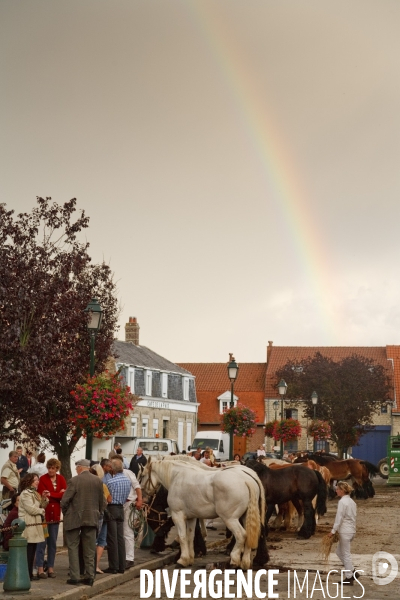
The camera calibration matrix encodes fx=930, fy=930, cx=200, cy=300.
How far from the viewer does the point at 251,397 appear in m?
86.0

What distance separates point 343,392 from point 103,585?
178 ft

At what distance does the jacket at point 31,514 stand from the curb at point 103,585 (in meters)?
1.03

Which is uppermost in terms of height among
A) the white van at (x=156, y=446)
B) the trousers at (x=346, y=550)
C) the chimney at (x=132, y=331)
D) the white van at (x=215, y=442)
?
the chimney at (x=132, y=331)

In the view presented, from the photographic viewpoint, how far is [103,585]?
14.5 meters

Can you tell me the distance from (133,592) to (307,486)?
830cm

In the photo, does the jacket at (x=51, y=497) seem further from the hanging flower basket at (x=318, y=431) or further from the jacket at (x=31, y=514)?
the hanging flower basket at (x=318, y=431)

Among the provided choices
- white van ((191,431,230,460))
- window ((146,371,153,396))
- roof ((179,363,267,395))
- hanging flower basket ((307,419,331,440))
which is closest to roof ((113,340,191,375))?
window ((146,371,153,396))

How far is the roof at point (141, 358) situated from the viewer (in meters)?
62.0

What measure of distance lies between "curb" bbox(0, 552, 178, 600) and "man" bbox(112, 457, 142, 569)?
0.82 feet

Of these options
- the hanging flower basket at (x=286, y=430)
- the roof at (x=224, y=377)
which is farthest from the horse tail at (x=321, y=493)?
the roof at (x=224, y=377)

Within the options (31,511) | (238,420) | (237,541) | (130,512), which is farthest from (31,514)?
(238,420)

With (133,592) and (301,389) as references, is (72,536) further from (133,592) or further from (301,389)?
(301,389)

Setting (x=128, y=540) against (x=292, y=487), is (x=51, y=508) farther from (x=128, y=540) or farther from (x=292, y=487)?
(x=292, y=487)

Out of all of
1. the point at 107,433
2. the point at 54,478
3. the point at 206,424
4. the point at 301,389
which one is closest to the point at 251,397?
the point at 206,424
